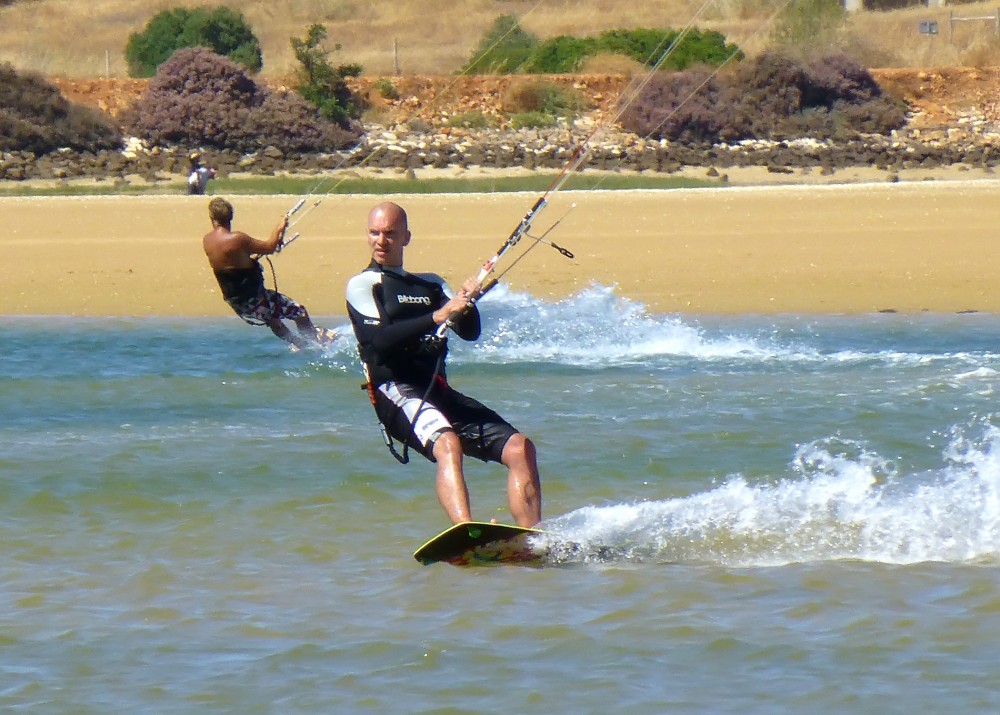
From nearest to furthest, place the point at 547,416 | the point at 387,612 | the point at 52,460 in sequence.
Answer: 1. the point at 387,612
2. the point at 52,460
3. the point at 547,416

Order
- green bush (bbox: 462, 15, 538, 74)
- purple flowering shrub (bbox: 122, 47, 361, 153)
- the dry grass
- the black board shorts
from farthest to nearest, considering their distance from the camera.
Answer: the dry grass → green bush (bbox: 462, 15, 538, 74) → purple flowering shrub (bbox: 122, 47, 361, 153) → the black board shorts

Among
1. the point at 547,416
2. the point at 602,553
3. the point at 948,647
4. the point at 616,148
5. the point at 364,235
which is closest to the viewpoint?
the point at 948,647

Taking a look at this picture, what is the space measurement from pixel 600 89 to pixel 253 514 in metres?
29.1

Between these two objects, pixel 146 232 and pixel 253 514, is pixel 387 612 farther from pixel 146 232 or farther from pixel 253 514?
pixel 146 232

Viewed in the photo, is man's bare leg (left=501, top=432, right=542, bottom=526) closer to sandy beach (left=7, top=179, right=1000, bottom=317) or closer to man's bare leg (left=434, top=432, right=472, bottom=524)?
man's bare leg (left=434, top=432, right=472, bottom=524)

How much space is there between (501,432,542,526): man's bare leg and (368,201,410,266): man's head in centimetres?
87

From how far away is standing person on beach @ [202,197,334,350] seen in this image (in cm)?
1105

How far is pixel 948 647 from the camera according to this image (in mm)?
5598

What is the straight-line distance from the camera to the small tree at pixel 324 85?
33.0 m

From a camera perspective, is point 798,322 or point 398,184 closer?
point 798,322

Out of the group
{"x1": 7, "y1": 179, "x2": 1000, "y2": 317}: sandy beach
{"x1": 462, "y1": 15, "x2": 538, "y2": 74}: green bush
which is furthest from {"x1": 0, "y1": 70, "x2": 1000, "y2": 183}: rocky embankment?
{"x1": 7, "y1": 179, "x2": 1000, "y2": 317}: sandy beach

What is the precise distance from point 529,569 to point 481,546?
0.30 meters

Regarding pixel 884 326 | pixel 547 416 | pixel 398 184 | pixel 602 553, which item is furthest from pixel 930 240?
pixel 602 553

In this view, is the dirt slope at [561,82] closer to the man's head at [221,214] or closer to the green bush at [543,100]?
the green bush at [543,100]
